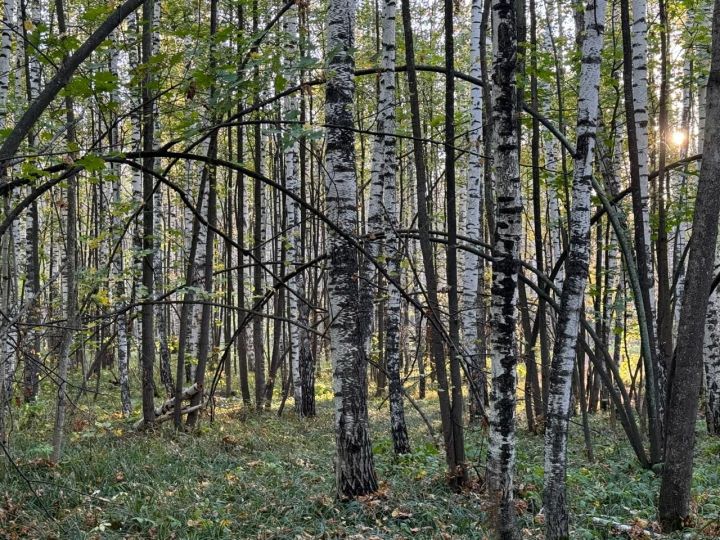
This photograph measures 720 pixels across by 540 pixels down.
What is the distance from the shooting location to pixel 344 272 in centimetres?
566

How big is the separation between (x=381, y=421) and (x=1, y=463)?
29.3ft

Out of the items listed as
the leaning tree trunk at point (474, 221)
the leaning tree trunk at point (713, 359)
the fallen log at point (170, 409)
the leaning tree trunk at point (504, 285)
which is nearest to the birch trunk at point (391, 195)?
the leaning tree trunk at point (474, 221)

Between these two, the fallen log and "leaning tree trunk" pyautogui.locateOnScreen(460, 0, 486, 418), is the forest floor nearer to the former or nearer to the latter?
the fallen log

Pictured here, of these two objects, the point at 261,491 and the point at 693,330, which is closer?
the point at 693,330

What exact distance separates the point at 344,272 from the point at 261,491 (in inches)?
115

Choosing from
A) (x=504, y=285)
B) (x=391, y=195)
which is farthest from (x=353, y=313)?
(x=391, y=195)

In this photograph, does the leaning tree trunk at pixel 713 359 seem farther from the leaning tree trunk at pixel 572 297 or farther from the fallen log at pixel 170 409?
the fallen log at pixel 170 409

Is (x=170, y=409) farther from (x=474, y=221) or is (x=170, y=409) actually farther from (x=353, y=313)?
(x=353, y=313)

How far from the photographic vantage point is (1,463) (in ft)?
22.8

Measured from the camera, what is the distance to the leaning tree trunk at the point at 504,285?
4285 mm

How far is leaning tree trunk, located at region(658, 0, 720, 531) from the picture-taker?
18.0 ft

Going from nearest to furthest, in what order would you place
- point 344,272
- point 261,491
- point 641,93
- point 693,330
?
point 693,330 < point 344,272 < point 261,491 < point 641,93

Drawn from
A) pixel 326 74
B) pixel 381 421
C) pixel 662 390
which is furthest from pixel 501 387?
pixel 381 421

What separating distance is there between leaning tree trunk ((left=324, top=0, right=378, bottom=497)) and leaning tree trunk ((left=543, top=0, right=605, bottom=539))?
180 cm
